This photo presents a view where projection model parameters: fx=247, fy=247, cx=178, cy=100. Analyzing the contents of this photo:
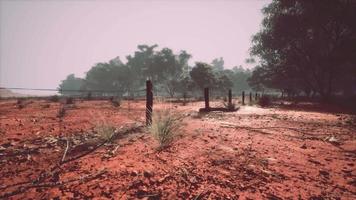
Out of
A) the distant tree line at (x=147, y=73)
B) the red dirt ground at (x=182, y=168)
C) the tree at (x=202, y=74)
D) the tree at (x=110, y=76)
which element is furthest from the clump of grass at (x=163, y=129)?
the tree at (x=110, y=76)

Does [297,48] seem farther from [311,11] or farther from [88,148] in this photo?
[88,148]

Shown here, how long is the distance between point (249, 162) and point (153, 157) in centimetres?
142

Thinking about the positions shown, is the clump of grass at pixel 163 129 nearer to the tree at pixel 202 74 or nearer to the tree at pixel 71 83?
the tree at pixel 202 74

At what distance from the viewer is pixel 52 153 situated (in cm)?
414

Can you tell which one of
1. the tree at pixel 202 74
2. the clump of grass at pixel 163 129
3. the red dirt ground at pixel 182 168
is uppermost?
the tree at pixel 202 74

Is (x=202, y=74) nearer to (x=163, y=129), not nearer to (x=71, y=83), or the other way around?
(x=163, y=129)

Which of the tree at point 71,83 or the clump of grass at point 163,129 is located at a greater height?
the tree at point 71,83

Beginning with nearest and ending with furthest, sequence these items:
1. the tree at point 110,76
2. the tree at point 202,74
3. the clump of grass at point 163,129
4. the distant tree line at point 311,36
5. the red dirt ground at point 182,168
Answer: the red dirt ground at point 182,168
the clump of grass at point 163,129
the distant tree line at point 311,36
the tree at point 202,74
the tree at point 110,76

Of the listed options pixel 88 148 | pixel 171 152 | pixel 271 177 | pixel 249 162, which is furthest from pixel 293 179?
pixel 88 148

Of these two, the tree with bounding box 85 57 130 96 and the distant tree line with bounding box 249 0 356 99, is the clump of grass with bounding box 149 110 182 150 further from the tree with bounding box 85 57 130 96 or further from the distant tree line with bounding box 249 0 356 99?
the tree with bounding box 85 57 130 96

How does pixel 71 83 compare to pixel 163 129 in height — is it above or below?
above

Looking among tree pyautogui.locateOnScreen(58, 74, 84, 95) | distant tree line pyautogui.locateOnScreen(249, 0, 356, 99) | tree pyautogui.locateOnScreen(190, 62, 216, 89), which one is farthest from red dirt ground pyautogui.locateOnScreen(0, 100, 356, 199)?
tree pyautogui.locateOnScreen(58, 74, 84, 95)

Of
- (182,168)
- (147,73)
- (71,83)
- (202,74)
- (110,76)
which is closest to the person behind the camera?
(182,168)

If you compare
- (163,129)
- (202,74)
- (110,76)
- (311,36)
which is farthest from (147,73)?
(163,129)
